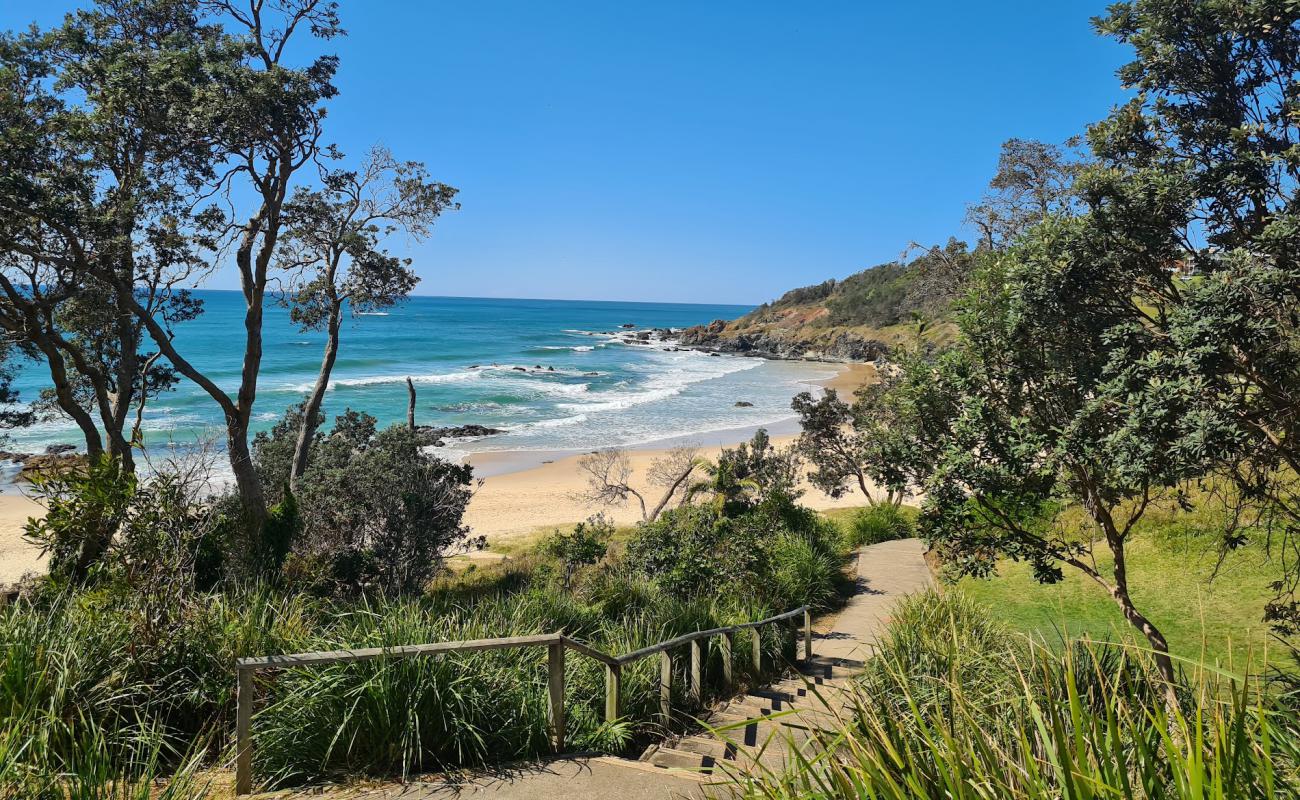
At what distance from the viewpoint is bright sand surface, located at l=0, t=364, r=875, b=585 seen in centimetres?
2056

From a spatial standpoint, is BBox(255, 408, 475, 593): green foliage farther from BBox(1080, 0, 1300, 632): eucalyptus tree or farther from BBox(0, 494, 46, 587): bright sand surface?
BBox(1080, 0, 1300, 632): eucalyptus tree

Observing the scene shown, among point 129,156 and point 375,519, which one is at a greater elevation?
point 129,156

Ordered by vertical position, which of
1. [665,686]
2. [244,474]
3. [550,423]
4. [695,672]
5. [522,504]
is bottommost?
[522,504]

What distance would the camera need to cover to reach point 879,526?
1711cm

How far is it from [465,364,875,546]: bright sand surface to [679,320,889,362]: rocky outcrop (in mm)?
42405

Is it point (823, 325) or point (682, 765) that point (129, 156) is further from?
point (823, 325)

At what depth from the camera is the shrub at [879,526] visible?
16875mm

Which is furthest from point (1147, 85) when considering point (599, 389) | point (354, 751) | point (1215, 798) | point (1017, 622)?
point (599, 389)

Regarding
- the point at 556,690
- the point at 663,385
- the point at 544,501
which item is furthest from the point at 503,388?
the point at 556,690

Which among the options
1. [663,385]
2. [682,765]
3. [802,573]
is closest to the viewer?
[682,765]

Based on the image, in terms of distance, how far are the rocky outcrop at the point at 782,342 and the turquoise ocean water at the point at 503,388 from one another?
197 inches

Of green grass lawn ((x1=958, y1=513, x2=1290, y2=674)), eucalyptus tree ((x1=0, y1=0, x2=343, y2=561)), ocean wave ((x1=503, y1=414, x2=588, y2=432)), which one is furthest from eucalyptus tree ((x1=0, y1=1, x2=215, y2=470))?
ocean wave ((x1=503, y1=414, x2=588, y2=432))

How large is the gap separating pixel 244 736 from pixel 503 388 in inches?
1961

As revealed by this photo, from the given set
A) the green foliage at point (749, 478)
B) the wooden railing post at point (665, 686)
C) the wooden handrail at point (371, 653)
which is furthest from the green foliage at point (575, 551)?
the wooden handrail at point (371, 653)
